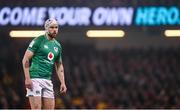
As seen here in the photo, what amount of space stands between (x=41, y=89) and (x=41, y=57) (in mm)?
524

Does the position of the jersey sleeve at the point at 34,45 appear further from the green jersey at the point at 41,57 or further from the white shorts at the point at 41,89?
the white shorts at the point at 41,89

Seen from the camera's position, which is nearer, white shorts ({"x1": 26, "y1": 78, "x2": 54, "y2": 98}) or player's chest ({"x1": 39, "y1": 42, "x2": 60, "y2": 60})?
white shorts ({"x1": 26, "y1": 78, "x2": 54, "y2": 98})

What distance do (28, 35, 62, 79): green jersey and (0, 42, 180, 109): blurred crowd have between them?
30.4 feet

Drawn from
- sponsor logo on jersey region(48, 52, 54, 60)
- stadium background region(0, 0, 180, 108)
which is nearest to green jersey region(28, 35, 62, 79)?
sponsor logo on jersey region(48, 52, 54, 60)

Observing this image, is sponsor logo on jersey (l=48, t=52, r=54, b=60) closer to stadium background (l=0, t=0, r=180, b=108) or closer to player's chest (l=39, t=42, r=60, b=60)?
player's chest (l=39, t=42, r=60, b=60)

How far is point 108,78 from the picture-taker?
20766 mm

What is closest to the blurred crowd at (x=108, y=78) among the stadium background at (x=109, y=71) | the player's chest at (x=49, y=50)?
the stadium background at (x=109, y=71)

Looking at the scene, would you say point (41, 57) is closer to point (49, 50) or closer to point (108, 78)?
point (49, 50)

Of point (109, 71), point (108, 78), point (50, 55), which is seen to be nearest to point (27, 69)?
point (50, 55)

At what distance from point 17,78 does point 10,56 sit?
1.03m

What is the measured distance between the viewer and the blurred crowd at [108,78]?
1944 centimetres

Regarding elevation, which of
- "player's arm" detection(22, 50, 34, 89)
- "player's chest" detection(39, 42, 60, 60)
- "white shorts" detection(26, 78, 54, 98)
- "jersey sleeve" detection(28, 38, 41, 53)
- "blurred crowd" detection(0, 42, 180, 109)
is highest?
"jersey sleeve" detection(28, 38, 41, 53)

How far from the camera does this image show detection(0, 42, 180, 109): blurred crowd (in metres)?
19.4

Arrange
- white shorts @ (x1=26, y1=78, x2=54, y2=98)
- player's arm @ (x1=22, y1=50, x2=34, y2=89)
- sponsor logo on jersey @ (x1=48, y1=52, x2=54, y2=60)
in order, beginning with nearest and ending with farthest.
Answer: player's arm @ (x1=22, y1=50, x2=34, y2=89), white shorts @ (x1=26, y1=78, x2=54, y2=98), sponsor logo on jersey @ (x1=48, y1=52, x2=54, y2=60)
